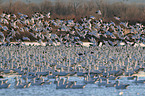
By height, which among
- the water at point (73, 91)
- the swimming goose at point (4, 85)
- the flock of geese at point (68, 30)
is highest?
the flock of geese at point (68, 30)

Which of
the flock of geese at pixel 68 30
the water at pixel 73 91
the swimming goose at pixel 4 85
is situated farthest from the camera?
the flock of geese at pixel 68 30

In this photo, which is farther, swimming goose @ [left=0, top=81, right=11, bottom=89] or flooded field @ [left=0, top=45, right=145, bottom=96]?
swimming goose @ [left=0, top=81, right=11, bottom=89]

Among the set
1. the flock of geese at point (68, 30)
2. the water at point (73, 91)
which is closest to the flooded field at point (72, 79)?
the water at point (73, 91)

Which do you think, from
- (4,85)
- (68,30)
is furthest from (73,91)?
(68,30)

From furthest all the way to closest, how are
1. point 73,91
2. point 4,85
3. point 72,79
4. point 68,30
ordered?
point 68,30, point 72,79, point 4,85, point 73,91

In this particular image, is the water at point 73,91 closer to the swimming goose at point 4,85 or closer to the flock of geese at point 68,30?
the swimming goose at point 4,85

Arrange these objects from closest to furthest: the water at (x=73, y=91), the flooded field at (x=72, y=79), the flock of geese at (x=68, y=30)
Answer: the water at (x=73, y=91) < the flooded field at (x=72, y=79) < the flock of geese at (x=68, y=30)

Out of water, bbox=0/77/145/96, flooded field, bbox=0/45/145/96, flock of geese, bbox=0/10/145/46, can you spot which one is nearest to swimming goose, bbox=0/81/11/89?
flooded field, bbox=0/45/145/96

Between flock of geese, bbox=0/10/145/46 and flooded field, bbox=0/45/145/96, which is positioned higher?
flock of geese, bbox=0/10/145/46

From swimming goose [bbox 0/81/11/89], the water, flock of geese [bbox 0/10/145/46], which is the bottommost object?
the water

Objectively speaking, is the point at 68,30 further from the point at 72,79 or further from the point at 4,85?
the point at 4,85

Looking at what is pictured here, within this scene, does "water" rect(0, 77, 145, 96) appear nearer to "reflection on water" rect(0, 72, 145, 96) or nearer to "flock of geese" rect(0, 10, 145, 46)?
"reflection on water" rect(0, 72, 145, 96)

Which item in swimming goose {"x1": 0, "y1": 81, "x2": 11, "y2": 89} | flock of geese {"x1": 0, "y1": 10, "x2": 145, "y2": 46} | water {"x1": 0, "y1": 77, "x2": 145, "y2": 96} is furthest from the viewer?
flock of geese {"x1": 0, "y1": 10, "x2": 145, "y2": 46}

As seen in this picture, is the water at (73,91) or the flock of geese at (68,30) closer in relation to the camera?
the water at (73,91)
